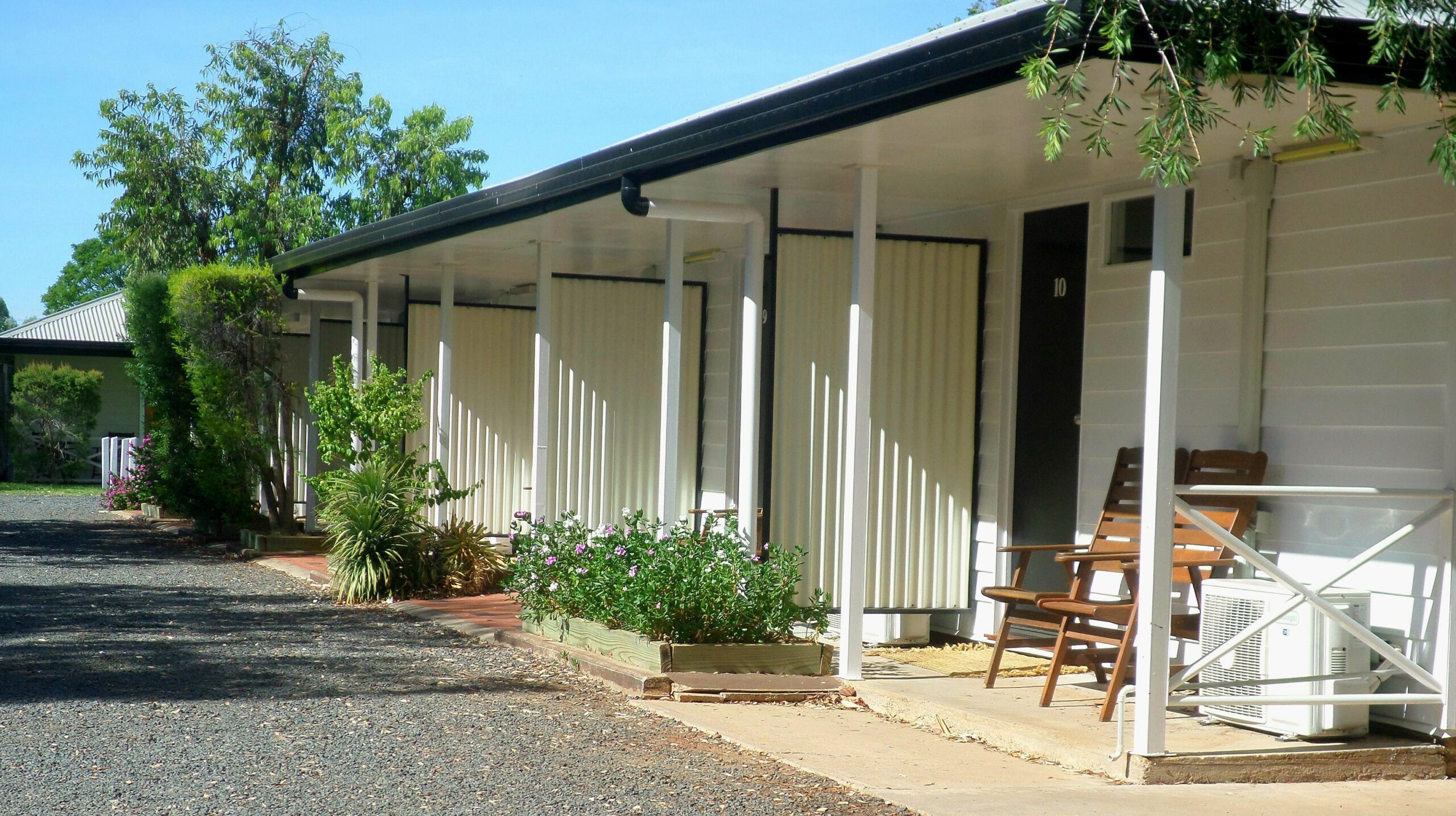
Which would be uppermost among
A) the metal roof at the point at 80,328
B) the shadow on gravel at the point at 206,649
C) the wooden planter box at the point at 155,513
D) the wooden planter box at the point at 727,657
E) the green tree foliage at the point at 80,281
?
the green tree foliage at the point at 80,281

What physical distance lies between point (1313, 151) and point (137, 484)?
15295 mm

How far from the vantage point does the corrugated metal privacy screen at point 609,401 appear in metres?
10.1

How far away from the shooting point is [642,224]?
862 cm

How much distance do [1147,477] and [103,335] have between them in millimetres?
30263

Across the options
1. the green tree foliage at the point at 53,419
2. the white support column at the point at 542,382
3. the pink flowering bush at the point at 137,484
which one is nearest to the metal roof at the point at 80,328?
the green tree foliage at the point at 53,419

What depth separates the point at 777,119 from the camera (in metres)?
5.69

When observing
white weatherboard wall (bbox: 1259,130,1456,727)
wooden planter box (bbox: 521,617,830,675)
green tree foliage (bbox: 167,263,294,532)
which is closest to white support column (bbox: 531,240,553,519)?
wooden planter box (bbox: 521,617,830,675)

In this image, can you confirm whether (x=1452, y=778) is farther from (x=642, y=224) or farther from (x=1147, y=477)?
(x=642, y=224)

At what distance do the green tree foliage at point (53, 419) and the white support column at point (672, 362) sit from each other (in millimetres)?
21547

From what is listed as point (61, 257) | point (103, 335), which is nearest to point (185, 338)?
point (103, 335)

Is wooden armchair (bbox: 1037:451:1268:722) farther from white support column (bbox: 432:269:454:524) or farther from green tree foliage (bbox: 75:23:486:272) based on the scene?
green tree foliage (bbox: 75:23:486:272)

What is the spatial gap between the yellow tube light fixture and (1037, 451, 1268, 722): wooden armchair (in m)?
1.23

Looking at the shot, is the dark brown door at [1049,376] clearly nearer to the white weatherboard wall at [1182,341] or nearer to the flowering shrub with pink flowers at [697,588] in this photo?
the white weatherboard wall at [1182,341]

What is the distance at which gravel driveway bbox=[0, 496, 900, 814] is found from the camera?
14.4 feet
